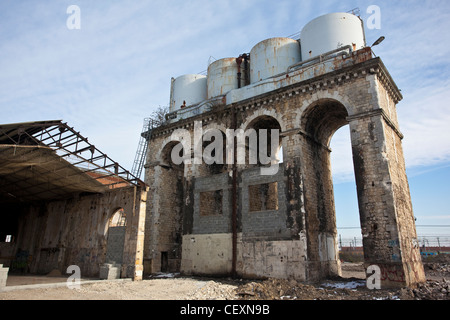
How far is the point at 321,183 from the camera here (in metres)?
17.3

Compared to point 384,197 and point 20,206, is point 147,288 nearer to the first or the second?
point 384,197

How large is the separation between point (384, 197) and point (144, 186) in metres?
11.4

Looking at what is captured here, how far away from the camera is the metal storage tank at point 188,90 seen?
23109 millimetres

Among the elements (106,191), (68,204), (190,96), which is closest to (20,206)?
(68,204)

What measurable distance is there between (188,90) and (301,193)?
498 inches

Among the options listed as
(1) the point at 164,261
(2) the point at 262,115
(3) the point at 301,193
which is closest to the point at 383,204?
(3) the point at 301,193

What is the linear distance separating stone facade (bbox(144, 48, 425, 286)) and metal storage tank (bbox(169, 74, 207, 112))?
9.94 ft

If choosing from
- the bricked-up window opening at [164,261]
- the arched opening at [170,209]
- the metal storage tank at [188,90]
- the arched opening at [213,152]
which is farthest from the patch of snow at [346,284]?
the metal storage tank at [188,90]

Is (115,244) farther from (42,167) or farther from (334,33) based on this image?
(334,33)

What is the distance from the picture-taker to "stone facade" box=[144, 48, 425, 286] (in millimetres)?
13266

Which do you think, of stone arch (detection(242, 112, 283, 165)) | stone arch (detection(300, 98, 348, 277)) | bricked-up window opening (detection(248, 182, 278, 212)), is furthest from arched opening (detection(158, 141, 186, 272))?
stone arch (detection(300, 98, 348, 277))

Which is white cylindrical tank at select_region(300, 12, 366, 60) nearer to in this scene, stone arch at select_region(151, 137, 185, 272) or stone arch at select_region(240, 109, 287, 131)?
stone arch at select_region(240, 109, 287, 131)

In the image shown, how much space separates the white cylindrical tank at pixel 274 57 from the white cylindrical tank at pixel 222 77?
5.71 ft
